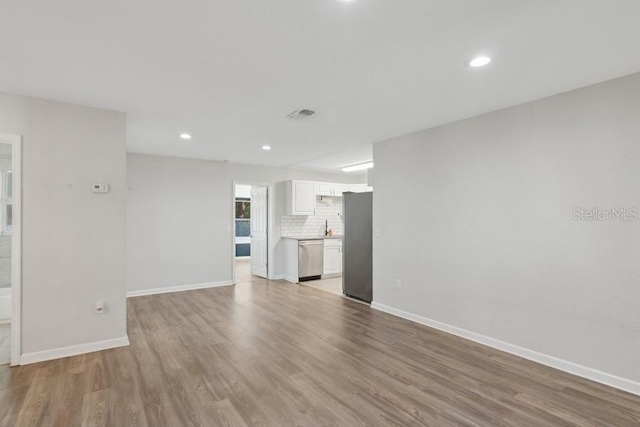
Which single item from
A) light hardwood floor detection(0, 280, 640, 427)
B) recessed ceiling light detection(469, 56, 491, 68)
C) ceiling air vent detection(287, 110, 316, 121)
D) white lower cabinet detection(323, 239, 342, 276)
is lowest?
light hardwood floor detection(0, 280, 640, 427)

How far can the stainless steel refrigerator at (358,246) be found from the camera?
5324 mm

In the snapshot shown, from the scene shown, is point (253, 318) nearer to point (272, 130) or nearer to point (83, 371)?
point (83, 371)

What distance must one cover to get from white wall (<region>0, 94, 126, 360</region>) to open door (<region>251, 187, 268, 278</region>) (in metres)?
3.97

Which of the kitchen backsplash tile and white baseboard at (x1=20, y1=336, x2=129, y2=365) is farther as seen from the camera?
the kitchen backsplash tile

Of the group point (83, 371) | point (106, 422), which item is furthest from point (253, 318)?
point (106, 422)

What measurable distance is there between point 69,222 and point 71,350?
131cm

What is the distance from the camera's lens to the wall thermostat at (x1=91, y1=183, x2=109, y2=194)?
133 inches

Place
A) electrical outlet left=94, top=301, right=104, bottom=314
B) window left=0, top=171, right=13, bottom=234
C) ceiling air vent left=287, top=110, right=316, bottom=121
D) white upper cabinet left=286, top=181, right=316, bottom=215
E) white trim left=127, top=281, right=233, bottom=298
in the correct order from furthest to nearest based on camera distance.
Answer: white upper cabinet left=286, top=181, right=316, bottom=215 → white trim left=127, top=281, right=233, bottom=298 → window left=0, top=171, right=13, bottom=234 → ceiling air vent left=287, top=110, right=316, bottom=121 → electrical outlet left=94, top=301, right=104, bottom=314

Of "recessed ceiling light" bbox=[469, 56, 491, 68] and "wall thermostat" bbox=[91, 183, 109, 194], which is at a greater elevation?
"recessed ceiling light" bbox=[469, 56, 491, 68]

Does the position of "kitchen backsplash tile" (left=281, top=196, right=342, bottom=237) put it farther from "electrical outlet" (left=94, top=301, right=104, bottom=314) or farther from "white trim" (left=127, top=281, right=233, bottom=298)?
"electrical outlet" (left=94, top=301, right=104, bottom=314)

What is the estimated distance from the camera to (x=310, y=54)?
233cm

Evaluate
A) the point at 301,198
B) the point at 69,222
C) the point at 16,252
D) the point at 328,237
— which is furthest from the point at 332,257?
the point at 16,252

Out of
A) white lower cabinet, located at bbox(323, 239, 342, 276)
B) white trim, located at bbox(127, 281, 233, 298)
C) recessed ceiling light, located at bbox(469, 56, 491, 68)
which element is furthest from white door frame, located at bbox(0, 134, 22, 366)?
white lower cabinet, located at bbox(323, 239, 342, 276)

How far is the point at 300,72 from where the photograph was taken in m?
2.61
